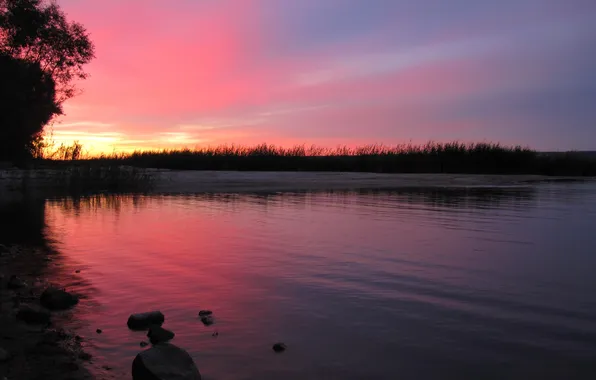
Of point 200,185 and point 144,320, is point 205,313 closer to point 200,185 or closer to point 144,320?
point 144,320

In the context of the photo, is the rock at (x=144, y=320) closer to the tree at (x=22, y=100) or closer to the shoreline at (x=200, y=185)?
the tree at (x=22, y=100)

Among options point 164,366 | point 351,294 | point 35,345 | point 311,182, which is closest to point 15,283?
point 35,345

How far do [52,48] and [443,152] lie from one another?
37.3 meters

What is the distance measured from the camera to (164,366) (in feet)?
11.3

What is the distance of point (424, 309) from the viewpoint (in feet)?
17.2

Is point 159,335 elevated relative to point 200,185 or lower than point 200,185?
lower

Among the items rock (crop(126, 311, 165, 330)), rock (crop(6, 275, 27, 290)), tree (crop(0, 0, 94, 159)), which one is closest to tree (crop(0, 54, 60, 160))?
tree (crop(0, 0, 94, 159))

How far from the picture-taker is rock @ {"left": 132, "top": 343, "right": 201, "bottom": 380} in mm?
3378

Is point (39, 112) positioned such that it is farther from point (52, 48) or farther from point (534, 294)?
point (534, 294)

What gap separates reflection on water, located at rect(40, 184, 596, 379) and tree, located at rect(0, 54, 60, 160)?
720 centimetres

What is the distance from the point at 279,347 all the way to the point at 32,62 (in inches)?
704

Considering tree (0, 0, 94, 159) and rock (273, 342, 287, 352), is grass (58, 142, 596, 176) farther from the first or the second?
rock (273, 342, 287, 352)

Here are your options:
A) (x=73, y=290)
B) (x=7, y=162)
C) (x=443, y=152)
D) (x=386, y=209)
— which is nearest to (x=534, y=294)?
(x=73, y=290)

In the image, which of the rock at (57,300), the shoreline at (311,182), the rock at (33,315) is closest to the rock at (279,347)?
the rock at (33,315)
